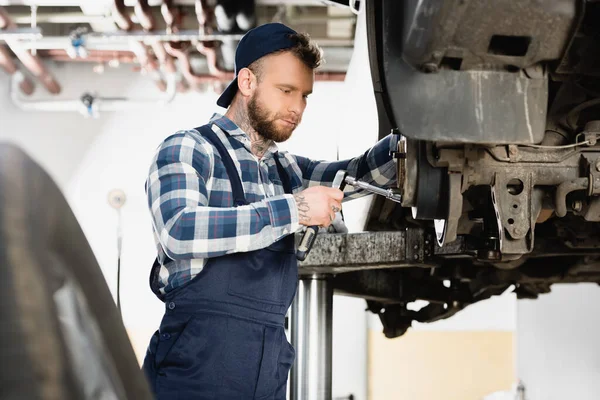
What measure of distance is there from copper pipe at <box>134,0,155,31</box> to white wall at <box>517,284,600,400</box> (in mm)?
3092

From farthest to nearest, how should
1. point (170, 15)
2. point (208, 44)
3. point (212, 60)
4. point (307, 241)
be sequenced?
point (212, 60)
point (208, 44)
point (170, 15)
point (307, 241)

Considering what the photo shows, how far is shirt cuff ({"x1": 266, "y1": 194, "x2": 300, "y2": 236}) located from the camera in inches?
58.7

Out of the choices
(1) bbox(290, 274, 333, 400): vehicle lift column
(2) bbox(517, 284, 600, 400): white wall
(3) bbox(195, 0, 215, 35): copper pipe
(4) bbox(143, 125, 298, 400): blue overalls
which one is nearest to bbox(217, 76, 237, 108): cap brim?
(4) bbox(143, 125, 298, 400): blue overalls

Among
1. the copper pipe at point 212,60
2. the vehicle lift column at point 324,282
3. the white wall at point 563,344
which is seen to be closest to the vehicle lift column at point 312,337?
the vehicle lift column at point 324,282

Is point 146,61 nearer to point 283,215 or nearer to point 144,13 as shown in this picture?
point 144,13

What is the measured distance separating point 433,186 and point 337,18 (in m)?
4.20

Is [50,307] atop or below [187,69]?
below

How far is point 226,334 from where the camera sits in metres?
1.51

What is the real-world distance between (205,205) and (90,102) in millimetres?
4464

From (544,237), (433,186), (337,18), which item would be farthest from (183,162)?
(337,18)

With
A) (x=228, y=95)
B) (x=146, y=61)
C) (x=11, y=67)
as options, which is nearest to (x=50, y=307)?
(x=228, y=95)

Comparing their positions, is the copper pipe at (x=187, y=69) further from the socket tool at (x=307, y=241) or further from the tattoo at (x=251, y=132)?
the socket tool at (x=307, y=241)

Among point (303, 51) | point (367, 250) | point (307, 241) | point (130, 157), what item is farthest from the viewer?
point (130, 157)

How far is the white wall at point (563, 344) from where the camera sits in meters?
3.89
